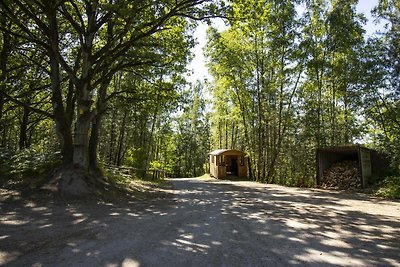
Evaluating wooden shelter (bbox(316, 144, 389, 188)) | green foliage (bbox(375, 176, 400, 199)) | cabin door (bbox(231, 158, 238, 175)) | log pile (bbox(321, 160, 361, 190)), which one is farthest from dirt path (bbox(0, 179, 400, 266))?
cabin door (bbox(231, 158, 238, 175))

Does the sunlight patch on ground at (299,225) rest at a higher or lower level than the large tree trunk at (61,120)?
lower

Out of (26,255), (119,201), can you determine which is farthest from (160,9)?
(26,255)

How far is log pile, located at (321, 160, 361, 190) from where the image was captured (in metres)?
12.4

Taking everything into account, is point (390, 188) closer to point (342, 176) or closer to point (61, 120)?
point (342, 176)

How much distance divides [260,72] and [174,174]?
110 feet

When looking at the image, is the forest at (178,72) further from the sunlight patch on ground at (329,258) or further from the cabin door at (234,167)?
the sunlight patch on ground at (329,258)

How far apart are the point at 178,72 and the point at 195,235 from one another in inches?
362

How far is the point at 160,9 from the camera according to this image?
9250 millimetres

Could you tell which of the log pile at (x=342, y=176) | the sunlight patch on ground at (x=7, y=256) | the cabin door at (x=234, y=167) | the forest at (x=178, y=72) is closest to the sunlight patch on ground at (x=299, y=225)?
the sunlight patch on ground at (x=7, y=256)

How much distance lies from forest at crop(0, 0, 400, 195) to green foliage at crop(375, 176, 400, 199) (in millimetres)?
100

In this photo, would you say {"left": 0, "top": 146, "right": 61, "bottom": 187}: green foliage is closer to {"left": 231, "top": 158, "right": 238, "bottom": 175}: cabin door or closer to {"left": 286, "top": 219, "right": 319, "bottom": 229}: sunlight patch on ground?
{"left": 286, "top": 219, "right": 319, "bottom": 229}: sunlight patch on ground

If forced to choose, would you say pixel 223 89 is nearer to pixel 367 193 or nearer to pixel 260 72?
pixel 260 72

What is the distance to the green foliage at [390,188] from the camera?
9984mm

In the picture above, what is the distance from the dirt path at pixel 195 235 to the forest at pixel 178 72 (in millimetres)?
2820
